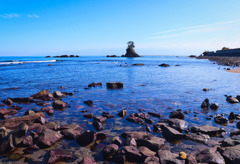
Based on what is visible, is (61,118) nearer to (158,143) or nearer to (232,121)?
(158,143)

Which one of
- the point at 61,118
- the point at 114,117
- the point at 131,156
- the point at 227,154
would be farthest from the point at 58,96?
the point at 227,154

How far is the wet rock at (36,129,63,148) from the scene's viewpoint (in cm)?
800

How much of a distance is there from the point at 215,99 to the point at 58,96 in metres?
17.9

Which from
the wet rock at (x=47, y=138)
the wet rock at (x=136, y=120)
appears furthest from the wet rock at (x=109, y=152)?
the wet rock at (x=136, y=120)

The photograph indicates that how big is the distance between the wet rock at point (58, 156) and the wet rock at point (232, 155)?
678 centimetres

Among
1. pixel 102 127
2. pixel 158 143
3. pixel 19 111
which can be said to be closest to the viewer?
pixel 158 143

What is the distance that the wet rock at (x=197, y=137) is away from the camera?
8730mm

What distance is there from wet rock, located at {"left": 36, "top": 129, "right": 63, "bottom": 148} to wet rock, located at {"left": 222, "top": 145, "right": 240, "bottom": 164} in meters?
8.25

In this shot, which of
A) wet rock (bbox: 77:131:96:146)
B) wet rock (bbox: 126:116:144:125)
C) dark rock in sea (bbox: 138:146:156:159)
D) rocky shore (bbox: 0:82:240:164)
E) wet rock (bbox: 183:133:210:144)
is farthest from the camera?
wet rock (bbox: 126:116:144:125)

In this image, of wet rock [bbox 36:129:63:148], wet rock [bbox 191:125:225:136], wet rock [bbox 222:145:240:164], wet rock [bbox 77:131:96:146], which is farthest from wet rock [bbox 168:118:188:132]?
wet rock [bbox 36:129:63:148]

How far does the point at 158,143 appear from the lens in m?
7.88

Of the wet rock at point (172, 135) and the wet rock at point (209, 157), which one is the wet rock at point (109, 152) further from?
the wet rock at point (209, 157)

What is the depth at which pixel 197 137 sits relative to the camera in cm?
893

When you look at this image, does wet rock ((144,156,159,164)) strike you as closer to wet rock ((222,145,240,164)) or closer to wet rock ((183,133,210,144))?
wet rock ((222,145,240,164))
